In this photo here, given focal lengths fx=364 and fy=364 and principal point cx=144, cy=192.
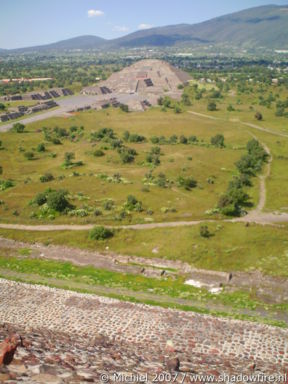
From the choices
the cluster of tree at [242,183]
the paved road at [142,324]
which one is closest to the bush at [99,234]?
the paved road at [142,324]

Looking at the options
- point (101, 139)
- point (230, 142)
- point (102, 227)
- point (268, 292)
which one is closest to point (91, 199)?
point (102, 227)

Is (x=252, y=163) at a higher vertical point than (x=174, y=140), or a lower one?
lower

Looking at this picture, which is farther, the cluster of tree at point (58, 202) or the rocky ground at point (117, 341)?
the cluster of tree at point (58, 202)

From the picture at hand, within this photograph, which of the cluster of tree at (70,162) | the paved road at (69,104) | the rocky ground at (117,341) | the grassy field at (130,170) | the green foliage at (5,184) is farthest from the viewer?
the paved road at (69,104)

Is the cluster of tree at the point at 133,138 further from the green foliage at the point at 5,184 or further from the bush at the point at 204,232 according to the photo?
the bush at the point at 204,232

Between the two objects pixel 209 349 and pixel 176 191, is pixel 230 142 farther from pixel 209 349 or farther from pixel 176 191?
pixel 209 349

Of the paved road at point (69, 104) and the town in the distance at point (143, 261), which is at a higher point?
the paved road at point (69, 104)

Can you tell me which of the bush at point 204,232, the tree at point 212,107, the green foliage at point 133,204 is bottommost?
the bush at point 204,232

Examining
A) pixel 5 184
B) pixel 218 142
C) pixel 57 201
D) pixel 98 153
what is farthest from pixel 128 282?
pixel 218 142

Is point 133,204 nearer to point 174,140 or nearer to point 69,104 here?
point 174,140
